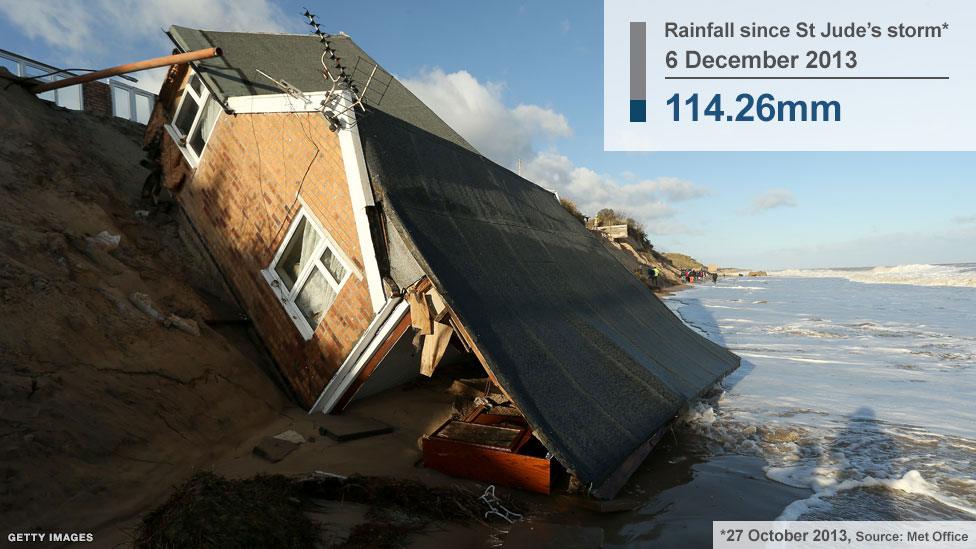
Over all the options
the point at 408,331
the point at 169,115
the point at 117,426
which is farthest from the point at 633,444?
the point at 169,115

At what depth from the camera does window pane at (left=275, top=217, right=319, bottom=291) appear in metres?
6.15

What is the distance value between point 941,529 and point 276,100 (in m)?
8.18

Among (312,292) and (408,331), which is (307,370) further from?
(408,331)

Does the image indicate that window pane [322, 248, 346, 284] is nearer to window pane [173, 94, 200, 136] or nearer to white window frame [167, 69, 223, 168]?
white window frame [167, 69, 223, 168]

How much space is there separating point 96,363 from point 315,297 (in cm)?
219

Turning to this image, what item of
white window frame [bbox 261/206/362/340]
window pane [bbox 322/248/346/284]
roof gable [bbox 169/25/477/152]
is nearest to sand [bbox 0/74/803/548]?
white window frame [bbox 261/206/362/340]

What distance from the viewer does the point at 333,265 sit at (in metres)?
5.95

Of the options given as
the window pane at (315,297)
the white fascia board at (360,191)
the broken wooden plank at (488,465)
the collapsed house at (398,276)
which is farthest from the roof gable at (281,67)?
the broken wooden plank at (488,465)

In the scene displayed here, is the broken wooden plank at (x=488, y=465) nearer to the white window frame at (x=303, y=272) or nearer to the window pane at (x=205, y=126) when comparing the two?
the white window frame at (x=303, y=272)

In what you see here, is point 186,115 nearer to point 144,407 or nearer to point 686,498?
point 144,407

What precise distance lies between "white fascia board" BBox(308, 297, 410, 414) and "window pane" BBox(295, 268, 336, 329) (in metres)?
0.76

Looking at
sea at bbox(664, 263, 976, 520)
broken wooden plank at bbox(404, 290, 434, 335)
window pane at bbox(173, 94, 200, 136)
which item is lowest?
sea at bbox(664, 263, 976, 520)

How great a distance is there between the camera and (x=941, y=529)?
14.3ft

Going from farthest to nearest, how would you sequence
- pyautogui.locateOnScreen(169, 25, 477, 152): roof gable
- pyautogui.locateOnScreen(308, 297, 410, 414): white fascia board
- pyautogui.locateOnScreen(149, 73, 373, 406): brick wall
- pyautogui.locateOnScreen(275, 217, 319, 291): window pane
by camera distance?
pyautogui.locateOnScreen(169, 25, 477, 152): roof gable, pyautogui.locateOnScreen(275, 217, 319, 291): window pane, pyautogui.locateOnScreen(149, 73, 373, 406): brick wall, pyautogui.locateOnScreen(308, 297, 410, 414): white fascia board
